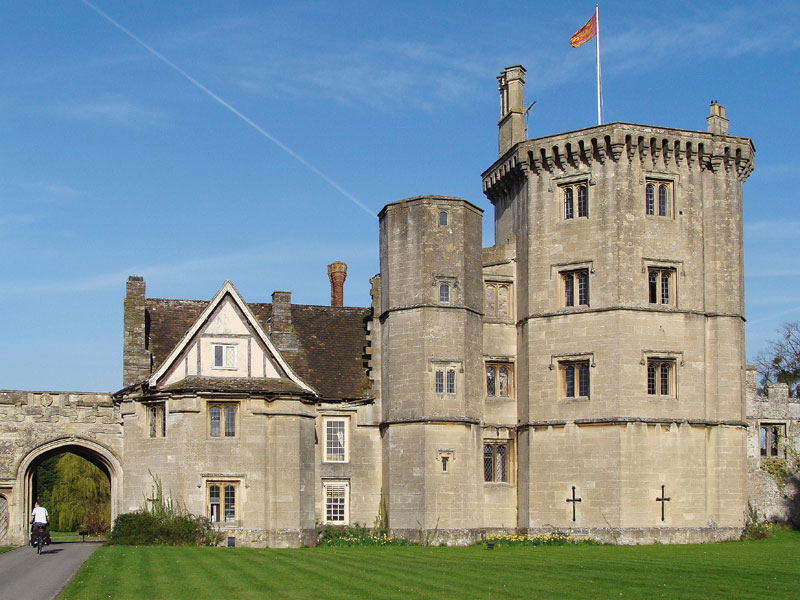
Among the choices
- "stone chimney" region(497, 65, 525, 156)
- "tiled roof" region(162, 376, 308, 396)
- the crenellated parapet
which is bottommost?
"tiled roof" region(162, 376, 308, 396)

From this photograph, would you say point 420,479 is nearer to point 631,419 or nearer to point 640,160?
point 631,419

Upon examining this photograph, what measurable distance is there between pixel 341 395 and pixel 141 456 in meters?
7.76

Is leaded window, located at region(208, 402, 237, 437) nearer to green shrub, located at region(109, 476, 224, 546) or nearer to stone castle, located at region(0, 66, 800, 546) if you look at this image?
stone castle, located at region(0, 66, 800, 546)

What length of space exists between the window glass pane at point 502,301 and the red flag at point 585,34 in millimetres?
10081

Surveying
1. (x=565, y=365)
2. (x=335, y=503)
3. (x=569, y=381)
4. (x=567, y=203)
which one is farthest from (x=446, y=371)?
(x=567, y=203)

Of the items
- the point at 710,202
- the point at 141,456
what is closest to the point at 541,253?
the point at 710,202

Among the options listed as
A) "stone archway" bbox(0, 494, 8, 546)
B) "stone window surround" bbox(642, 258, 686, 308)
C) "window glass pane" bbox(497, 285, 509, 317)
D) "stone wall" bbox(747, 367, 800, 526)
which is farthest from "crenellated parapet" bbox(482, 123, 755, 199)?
"stone archway" bbox(0, 494, 8, 546)

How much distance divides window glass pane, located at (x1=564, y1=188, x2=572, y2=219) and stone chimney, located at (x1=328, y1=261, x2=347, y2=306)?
11090 mm

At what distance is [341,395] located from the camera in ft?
141

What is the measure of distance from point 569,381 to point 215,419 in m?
13.2

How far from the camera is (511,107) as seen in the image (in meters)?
46.4

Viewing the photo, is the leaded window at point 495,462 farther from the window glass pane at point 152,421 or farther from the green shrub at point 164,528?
the window glass pane at point 152,421

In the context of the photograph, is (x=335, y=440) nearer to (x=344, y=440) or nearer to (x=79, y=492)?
(x=344, y=440)

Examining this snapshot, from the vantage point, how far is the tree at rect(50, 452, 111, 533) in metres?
60.7
